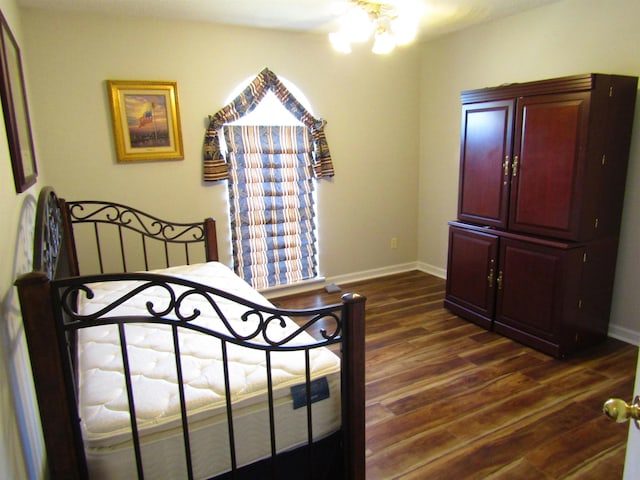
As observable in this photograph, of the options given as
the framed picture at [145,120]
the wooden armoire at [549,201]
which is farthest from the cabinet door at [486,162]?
the framed picture at [145,120]

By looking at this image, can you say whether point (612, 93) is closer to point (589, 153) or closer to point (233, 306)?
point (589, 153)

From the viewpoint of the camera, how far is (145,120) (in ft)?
10.8

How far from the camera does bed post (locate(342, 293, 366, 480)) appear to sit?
4.44ft

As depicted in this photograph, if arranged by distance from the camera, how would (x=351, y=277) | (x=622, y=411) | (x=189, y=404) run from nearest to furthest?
(x=622, y=411) < (x=189, y=404) < (x=351, y=277)

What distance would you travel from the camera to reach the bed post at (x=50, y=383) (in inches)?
40.8

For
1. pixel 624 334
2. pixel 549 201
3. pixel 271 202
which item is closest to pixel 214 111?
pixel 271 202

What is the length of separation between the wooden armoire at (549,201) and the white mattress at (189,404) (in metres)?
1.91

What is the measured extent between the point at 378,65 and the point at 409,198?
143cm

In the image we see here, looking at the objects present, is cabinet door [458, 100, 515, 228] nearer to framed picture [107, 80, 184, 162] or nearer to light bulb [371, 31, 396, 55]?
light bulb [371, 31, 396, 55]

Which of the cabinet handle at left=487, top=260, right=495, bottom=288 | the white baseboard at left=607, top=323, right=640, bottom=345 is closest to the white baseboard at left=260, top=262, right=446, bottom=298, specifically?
the cabinet handle at left=487, top=260, right=495, bottom=288

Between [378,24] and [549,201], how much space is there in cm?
183

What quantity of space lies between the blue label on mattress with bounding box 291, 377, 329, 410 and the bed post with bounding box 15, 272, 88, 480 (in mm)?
642

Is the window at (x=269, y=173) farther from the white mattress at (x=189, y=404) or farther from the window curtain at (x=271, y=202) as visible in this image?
the white mattress at (x=189, y=404)

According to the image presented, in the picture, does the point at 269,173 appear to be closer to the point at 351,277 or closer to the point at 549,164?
the point at 351,277
